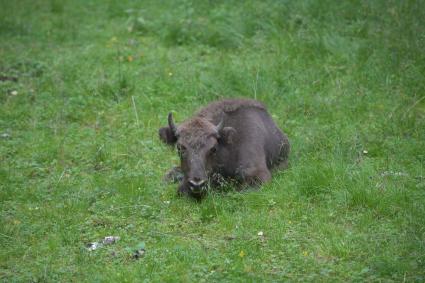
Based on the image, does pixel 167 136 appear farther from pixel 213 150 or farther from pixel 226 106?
pixel 226 106

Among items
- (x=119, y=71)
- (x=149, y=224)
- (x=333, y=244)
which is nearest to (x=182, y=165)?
(x=149, y=224)

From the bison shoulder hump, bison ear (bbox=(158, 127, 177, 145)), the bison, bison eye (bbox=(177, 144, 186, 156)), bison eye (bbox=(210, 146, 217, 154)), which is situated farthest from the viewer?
the bison shoulder hump

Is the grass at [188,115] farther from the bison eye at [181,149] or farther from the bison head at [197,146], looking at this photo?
the bison eye at [181,149]

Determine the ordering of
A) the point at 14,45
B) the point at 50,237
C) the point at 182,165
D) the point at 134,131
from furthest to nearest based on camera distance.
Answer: the point at 14,45 < the point at 134,131 < the point at 182,165 < the point at 50,237

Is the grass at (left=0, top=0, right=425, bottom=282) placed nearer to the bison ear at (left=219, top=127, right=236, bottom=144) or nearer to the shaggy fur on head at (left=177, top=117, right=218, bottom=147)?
the shaggy fur on head at (left=177, top=117, right=218, bottom=147)

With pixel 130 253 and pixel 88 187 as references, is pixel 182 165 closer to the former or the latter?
pixel 88 187

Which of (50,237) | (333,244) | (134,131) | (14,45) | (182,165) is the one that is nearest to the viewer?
(333,244)

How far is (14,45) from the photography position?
50.8ft

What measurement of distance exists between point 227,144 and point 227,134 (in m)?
0.19

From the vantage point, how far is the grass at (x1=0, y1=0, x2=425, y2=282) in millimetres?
7855

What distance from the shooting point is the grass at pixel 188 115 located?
7.86m

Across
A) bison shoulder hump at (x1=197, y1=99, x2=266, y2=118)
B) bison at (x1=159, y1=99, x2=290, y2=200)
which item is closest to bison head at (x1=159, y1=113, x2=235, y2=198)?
bison at (x1=159, y1=99, x2=290, y2=200)

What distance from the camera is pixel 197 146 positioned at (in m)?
9.69

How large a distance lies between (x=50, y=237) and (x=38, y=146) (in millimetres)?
3234
